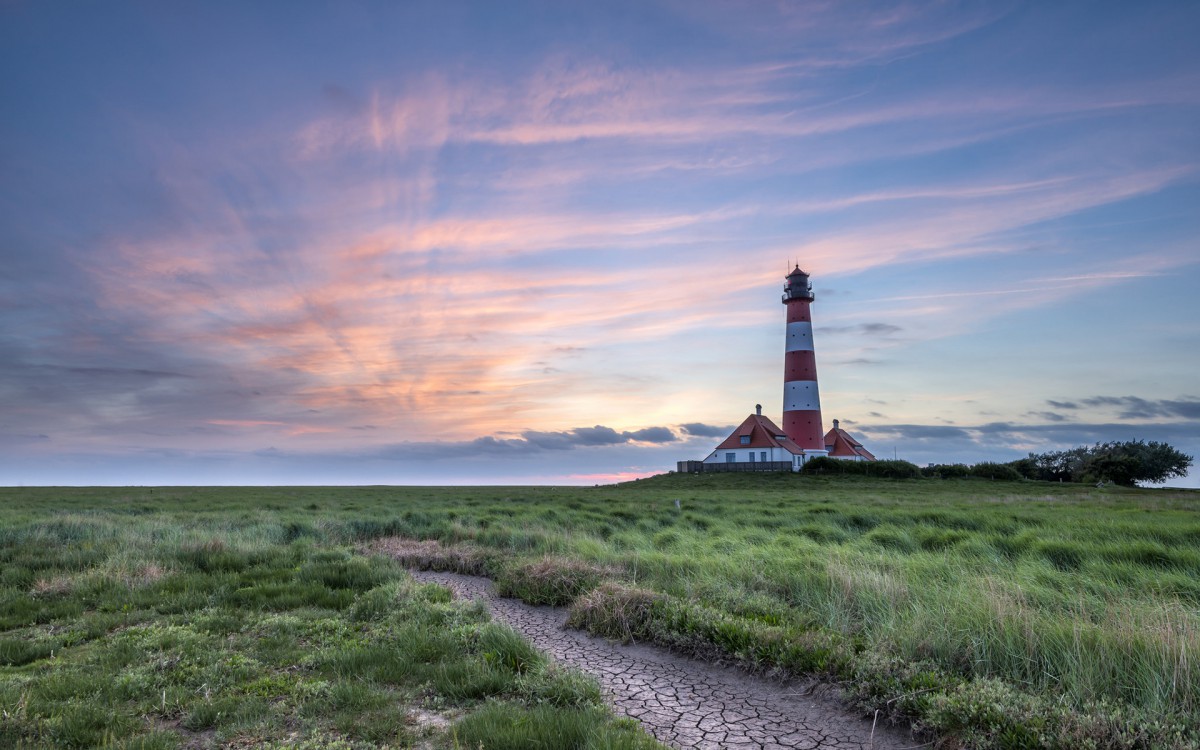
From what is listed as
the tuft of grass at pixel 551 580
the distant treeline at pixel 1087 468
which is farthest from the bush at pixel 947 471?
the tuft of grass at pixel 551 580

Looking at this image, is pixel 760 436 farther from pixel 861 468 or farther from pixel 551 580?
pixel 551 580

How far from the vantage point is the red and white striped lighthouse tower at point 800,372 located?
62.2 metres

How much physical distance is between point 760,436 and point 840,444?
15.1m

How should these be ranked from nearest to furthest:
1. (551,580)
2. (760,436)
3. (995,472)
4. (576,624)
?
1. (576,624)
2. (551,580)
3. (995,472)
4. (760,436)

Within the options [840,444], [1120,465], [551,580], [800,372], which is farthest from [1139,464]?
[551,580]

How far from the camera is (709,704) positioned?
21.9 feet

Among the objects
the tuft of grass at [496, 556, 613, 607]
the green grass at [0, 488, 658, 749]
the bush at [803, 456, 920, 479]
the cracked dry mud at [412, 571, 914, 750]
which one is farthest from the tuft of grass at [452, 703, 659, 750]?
the bush at [803, 456, 920, 479]

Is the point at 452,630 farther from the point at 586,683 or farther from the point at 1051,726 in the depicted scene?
the point at 1051,726

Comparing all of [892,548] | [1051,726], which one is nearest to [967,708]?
[1051,726]

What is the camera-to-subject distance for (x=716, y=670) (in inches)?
303

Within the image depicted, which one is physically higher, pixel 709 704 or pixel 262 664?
pixel 262 664

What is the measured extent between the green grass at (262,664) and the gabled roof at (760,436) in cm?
5905

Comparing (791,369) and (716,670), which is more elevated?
(791,369)

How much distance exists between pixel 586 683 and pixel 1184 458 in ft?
296
